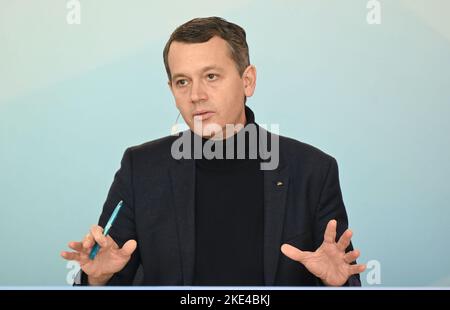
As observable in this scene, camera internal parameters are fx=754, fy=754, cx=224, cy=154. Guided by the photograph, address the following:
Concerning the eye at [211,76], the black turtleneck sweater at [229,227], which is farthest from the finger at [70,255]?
the eye at [211,76]

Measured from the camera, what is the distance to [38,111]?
2.18 meters

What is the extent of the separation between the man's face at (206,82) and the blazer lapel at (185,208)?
118 millimetres

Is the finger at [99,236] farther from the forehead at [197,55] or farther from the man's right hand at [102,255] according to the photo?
the forehead at [197,55]

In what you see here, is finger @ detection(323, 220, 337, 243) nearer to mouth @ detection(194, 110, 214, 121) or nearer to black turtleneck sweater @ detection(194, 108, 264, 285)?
black turtleneck sweater @ detection(194, 108, 264, 285)

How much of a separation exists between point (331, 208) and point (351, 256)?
8.7 inches

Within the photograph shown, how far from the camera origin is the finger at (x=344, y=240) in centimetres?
193

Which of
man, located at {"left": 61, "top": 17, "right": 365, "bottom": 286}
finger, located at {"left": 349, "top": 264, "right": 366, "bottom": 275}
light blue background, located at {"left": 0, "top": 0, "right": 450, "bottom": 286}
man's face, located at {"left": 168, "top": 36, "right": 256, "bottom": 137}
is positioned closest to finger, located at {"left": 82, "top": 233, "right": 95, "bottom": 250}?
man, located at {"left": 61, "top": 17, "right": 365, "bottom": 286}

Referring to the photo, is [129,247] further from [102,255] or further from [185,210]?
[185,210]

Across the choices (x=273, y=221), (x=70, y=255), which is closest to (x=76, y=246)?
(x=70, y=255)

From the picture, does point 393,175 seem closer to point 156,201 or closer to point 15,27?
point 156,201

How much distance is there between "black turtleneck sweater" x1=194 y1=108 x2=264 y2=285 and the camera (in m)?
2.10

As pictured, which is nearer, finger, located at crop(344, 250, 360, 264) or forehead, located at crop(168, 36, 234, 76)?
finger, located at crop(344, 250, 360, 264)
